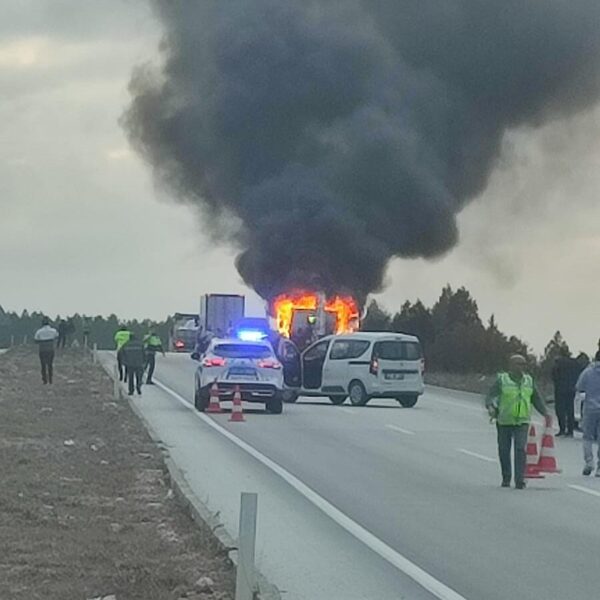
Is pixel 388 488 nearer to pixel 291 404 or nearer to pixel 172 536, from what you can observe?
pixel 172 536

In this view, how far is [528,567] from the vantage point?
11.7 m

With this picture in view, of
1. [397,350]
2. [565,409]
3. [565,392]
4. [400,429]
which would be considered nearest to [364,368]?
[397,350]

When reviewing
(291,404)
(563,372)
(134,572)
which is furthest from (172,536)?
(291,404)

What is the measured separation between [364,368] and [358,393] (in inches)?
29.0

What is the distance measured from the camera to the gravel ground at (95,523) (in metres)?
9.78

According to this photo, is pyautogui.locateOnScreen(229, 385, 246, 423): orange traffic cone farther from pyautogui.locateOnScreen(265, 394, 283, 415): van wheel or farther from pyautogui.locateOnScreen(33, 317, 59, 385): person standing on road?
pyautogui.locateOnScreen(33, 317, 59, 385): person standing on road

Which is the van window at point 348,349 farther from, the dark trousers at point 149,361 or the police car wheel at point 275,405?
the dark trousers at point 149,361

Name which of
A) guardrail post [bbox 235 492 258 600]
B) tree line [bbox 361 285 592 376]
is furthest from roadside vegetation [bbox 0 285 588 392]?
guardrail post [bbox 235 492 258 600]

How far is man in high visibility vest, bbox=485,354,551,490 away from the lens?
1803 centimetres

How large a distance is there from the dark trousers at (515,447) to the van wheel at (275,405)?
48.2ft

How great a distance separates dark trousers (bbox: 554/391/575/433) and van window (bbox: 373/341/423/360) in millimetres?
7526

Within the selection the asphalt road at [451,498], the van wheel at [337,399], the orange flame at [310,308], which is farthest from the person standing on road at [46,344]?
the orange flame at [310,308]

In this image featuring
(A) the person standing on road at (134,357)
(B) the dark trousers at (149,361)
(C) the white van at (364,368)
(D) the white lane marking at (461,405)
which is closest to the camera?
(A) the person standing on road at (134,357)

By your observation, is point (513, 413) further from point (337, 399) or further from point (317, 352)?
point (337, 399)
